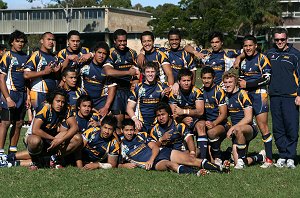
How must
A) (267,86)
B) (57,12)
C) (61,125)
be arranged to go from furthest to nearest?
1. (57,12)
2. (267,86)
3. (61,125)

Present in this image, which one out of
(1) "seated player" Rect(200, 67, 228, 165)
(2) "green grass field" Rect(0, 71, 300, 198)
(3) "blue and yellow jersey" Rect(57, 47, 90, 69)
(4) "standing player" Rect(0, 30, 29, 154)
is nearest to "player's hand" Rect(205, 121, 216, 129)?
(1) "seated player" Rect(200, 67, 228, 165)

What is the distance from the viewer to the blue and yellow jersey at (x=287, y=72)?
29.3 ft

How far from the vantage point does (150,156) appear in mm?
8625

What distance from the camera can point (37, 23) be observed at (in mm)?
71688

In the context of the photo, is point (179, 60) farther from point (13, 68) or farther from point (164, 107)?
point (13, 68)

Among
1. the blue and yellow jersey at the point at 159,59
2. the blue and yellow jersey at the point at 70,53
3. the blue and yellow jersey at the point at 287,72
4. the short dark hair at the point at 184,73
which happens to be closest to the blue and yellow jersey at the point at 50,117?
the blue and yellow jersey at the point at 70,53

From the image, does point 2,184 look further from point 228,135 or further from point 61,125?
point 228,135

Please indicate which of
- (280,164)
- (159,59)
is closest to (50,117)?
(159,59)

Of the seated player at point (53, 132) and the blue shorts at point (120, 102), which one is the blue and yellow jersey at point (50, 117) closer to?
the seated player at point (53, 132)

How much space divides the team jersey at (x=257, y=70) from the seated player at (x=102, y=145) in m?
2.38

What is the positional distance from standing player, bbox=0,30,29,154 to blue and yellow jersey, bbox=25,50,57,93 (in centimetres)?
35

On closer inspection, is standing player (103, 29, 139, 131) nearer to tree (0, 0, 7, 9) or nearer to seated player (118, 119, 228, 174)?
seated player (118, 119, 228, 174)

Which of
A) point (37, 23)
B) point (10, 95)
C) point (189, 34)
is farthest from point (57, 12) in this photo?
point (10, 95)

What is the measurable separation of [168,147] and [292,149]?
2.08 metres
